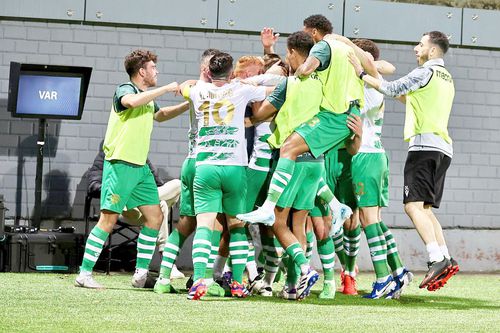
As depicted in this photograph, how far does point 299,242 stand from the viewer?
27.6 ft

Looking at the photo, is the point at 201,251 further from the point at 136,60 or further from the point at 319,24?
the point at 319,24

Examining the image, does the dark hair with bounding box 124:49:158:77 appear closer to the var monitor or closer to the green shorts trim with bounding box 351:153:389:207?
the green shorts trim with bounding box 351:153:389:207

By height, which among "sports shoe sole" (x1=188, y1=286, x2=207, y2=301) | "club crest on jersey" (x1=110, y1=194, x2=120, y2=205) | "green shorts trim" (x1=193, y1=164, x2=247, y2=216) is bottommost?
"sports shoe sole" (x1=188, y1=286, x2=207, y2=301)

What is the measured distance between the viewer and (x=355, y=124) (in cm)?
823

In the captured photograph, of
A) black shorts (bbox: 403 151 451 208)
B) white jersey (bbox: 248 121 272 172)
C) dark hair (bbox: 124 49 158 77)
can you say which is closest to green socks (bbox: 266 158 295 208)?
white jersey (bbox: 248 121 272 172)

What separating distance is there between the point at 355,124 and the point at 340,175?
933mm

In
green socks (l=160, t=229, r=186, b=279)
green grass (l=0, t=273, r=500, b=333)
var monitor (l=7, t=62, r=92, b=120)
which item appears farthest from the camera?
var monitor (l=7, t=62, r=92, b=120)

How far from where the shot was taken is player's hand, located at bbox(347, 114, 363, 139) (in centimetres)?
821

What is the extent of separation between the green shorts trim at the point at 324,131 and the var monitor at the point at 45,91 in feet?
12.3

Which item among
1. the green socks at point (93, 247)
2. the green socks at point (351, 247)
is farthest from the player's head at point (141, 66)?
the green socks at point (351, 247)

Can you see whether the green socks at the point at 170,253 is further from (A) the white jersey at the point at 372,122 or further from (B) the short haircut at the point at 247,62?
(A) the white jersey at the point at 372,122

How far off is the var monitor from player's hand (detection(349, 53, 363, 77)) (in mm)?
3771

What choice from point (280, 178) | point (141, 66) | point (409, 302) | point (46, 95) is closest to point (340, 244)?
point (409, 302)

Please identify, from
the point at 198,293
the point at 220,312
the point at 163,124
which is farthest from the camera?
the point at 163,124
